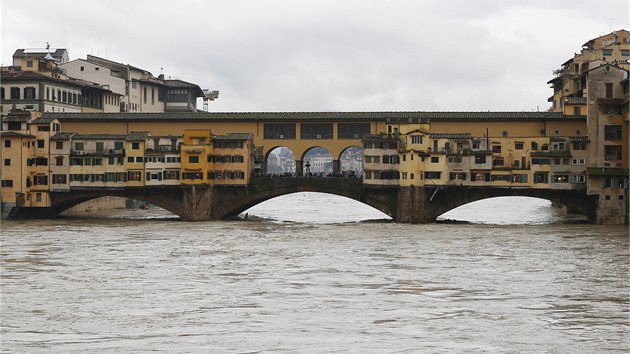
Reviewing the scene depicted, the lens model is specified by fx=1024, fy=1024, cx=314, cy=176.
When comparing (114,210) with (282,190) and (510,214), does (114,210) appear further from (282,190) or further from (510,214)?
(510,214)

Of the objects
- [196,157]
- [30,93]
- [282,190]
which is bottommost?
[282,190]

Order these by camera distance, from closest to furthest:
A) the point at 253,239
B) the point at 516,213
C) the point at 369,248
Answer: the point at 369,248
the point at 253,239
the point at 516,213

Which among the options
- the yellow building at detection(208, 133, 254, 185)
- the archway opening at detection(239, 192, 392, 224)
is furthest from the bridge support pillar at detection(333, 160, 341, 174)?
the yellow building at detection(208, 133, 254, 185)

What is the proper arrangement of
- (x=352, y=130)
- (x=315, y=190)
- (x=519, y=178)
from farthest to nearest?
1. (x=352, y=130)
2. (x=315, y=190)
3. (x=519, y=178)

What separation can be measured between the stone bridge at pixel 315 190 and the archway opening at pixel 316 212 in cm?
227

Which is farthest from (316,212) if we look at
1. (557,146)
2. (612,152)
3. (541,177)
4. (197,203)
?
(612,152)

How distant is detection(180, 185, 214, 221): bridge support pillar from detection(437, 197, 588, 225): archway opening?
1688cm

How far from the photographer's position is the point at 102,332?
30.5 m

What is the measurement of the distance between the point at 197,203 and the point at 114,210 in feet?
58.9

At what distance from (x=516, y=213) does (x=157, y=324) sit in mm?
62020

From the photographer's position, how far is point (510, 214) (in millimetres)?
87312

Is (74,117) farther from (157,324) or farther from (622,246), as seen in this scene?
(157,324)

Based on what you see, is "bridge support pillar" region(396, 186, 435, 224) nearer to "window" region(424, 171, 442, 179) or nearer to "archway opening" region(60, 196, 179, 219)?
"window" region(424, 171, 442, 179)

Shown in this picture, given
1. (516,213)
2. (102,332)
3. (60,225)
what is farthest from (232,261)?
(516,213)
